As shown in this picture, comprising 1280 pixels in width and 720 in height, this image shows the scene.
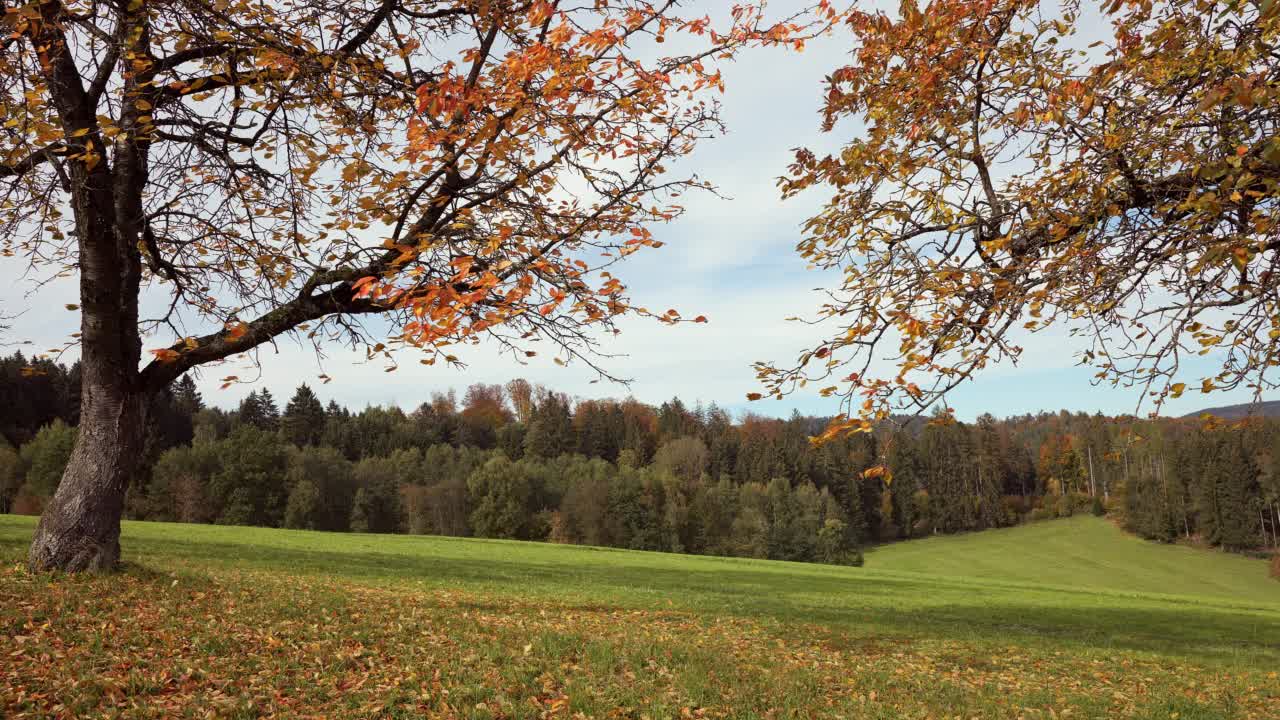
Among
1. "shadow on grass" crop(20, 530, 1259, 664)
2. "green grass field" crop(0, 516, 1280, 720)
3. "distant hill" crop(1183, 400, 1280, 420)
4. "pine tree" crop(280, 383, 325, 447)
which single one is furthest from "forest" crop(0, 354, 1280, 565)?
"distant hill" crop(1183, 400, 1280, 420)

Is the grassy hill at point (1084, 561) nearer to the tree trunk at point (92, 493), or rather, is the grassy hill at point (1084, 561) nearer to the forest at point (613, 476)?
the forest at point (613, 476)

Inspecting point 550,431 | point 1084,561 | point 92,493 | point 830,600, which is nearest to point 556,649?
point 92,493

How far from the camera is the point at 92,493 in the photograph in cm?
990

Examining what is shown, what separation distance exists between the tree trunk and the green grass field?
532mm

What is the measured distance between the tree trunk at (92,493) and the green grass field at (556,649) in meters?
0.53

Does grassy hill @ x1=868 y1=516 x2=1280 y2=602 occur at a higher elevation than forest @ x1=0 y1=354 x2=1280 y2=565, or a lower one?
lower

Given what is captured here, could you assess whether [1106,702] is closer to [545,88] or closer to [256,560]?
[545,88]

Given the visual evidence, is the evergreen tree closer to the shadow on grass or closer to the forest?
the forest

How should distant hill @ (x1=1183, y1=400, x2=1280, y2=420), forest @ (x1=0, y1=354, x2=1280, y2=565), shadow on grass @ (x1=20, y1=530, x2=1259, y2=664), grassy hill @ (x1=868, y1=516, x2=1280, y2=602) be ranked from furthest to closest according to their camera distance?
forest @ (x1=0, y1=354, x2=1280, y2=565) < grassy hill @ (x1=868, y1=516, x2=1280, y2=602) < shadow on grass @ (x1=20, y1=530, x2=1259, y2=664) < distant hill @ (x1=1183, y1=400, x2=1280, y2=420)

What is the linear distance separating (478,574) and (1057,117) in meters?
16.9

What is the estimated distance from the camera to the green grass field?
6.62m

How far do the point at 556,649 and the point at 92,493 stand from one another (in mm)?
6875

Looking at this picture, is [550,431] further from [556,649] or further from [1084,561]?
[556,649]

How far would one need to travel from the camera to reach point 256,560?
18.1 m
